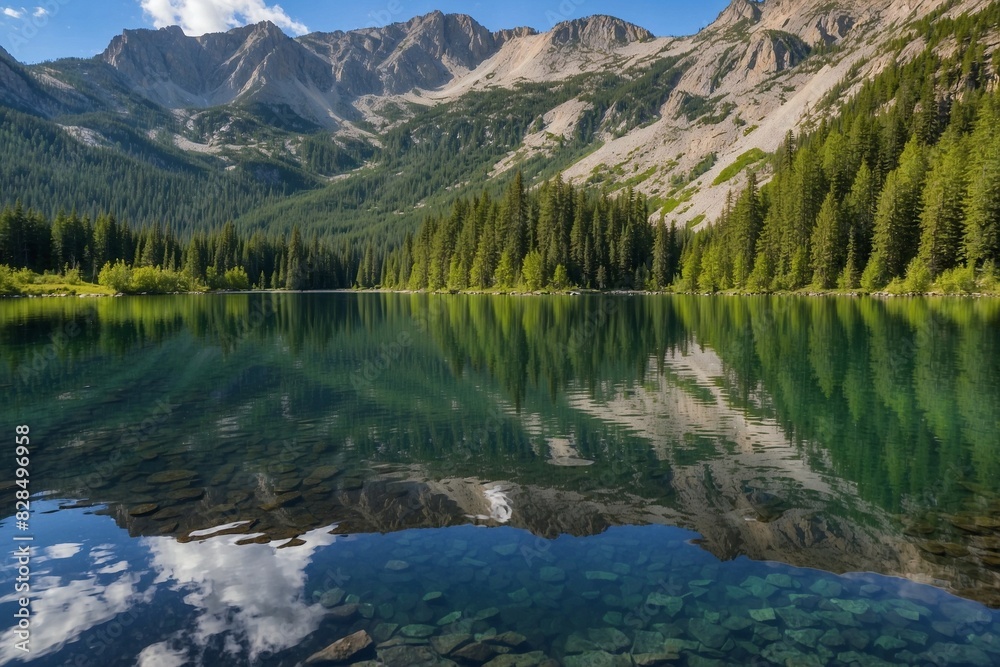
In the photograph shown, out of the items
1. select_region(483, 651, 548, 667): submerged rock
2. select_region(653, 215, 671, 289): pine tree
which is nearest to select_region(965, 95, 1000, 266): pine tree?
select_region(653, 215, 671, 289): pine tree

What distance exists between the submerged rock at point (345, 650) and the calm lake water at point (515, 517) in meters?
0.10

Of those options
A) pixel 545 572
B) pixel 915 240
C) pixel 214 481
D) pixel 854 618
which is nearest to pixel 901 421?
pixel 854 618

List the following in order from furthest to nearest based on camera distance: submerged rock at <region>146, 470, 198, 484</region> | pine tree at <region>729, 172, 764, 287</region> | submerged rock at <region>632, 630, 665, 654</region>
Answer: pine tree at <region>729, 172, 764, 287</region>
submerged rock at <region>146, 470, 198, 484</region>
submerged rock at <region>632, 630, 665, 654</region>

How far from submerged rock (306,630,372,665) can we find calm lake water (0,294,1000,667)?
0.10 m

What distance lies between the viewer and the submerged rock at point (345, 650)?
7.38m

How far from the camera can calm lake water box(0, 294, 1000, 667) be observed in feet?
26.2

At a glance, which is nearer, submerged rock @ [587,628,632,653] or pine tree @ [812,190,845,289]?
submerged rock @ [587,628,632,653]

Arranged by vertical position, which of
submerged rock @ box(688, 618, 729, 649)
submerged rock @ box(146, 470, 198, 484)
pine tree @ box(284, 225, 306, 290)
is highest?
pine tree @ box(284, 225, 306, 290)

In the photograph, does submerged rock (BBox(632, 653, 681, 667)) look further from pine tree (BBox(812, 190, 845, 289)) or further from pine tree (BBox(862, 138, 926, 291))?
pine tree (BBox(812, 190, 845, 289))

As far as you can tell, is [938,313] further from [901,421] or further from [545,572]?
[545,572]

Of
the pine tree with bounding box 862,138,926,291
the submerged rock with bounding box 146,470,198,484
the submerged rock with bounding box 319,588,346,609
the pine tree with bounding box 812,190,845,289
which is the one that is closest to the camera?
the submerged rock with bounding box 319,588,346,609

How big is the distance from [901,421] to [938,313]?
44.5 m

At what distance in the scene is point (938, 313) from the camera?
5334 cm

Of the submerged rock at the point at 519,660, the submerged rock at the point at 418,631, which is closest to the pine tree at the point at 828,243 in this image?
the submerged rock at the point at 519,660
